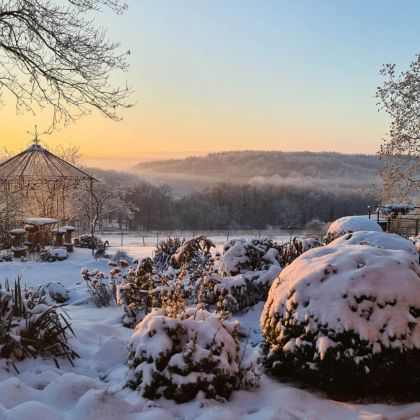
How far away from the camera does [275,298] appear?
3504 mm

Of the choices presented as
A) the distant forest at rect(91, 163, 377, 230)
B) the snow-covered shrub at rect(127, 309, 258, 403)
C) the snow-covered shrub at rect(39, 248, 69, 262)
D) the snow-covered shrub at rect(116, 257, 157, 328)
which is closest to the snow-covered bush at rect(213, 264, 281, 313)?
the snow-covered shrub at rect(116, 257, 157, 328)

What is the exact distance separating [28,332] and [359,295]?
8.76 feet

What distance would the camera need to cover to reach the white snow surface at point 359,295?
9.73 feet

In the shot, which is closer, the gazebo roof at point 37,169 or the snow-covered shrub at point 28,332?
the snow-covered shrub at point 28,332

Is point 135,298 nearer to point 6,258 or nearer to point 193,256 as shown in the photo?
point 193,256

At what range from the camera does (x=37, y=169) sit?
18.1 meters

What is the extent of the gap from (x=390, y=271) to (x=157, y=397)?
1824 millimetres

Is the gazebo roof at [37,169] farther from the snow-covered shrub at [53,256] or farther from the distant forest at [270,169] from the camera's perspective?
the distant forest at [270,169]

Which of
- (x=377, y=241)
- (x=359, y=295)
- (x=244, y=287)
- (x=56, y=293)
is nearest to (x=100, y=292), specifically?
(x=56, y=293)

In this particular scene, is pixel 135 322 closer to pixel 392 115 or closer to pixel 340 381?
pixel 340 381

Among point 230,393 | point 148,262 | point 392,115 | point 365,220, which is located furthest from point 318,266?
point 392,115

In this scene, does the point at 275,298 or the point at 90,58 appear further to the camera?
the point at 90,58

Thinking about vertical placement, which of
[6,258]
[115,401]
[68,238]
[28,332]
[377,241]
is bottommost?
[6,258]

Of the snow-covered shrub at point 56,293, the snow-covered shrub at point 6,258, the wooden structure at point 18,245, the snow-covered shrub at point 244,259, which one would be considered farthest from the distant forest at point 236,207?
the snow-covered shrub at point 244,259
